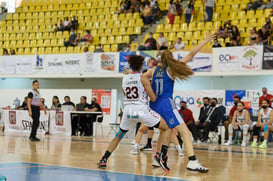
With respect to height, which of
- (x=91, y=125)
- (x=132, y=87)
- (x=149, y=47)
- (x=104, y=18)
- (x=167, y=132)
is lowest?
(x=91, y=125)

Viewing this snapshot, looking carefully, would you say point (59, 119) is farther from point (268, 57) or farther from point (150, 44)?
point (268, 57)

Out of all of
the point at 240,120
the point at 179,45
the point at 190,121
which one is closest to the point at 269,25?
the point at 179,45

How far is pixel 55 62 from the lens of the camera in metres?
22.0

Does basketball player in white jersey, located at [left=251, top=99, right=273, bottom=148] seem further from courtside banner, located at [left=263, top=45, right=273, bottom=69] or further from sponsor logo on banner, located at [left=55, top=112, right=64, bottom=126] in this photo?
sponsor logo on banner, located at [left=55, top=112, right=64, bottom=126]

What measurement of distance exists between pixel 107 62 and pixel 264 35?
715 centimetres

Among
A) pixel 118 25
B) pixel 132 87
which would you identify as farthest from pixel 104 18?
pixel 132 87

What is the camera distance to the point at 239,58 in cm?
1748

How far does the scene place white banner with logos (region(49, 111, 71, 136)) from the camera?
1672 cm

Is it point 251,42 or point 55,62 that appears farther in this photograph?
point 55,62

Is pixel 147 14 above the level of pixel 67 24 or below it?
above

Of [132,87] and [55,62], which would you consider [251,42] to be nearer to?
[55,62]

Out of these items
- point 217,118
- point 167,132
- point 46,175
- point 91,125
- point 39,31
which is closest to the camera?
point 46,175

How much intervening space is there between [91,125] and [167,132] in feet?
34.2

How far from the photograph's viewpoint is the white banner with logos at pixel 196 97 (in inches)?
684
